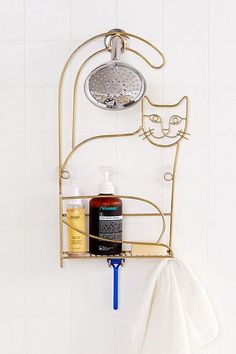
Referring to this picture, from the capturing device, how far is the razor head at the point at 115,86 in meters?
1.15

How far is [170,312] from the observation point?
122 centimetres

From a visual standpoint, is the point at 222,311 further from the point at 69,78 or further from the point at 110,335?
the point at 69,78

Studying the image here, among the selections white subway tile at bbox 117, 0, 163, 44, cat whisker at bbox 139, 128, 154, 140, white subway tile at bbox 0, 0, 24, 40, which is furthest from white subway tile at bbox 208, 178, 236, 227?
white subway tile at bbox 0, 0, 24, 40

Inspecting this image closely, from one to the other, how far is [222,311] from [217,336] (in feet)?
0.22

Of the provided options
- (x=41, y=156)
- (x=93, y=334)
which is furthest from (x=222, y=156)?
(x=93, y=334)

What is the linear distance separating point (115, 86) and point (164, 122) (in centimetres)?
18

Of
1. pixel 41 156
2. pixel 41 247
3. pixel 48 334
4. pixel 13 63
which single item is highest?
pixel 13 63

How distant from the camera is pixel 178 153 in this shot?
4.17ft

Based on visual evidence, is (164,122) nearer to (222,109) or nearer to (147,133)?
(147,133)

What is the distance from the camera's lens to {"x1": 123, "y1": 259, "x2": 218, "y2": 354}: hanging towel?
1218mm

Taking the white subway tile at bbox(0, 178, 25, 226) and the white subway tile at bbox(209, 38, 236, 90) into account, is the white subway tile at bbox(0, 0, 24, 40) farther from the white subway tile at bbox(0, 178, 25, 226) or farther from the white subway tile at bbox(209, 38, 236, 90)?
the white subway tile at bbox(209, 38, 236, 90)

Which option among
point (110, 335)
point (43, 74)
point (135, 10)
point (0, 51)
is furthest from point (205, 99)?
point (110, 335)

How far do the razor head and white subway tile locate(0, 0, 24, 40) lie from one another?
26cm

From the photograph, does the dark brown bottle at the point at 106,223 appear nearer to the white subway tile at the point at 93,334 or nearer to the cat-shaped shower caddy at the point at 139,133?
the cat-shaped shower caddy at the point at 139,133
